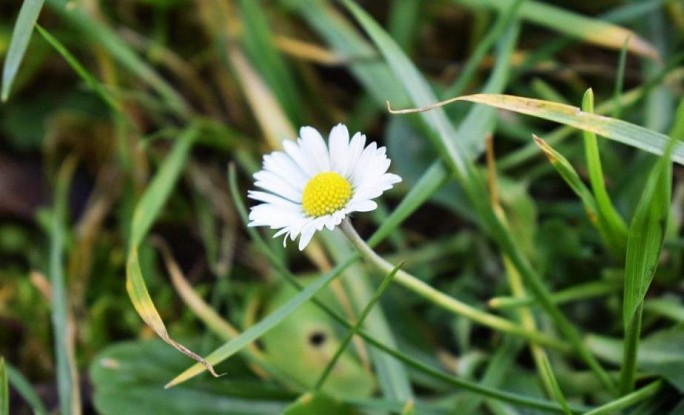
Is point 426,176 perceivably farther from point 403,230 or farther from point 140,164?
point 140,164

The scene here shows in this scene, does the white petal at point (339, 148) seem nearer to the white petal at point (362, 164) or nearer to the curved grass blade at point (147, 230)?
the white petal at point (362, 164)

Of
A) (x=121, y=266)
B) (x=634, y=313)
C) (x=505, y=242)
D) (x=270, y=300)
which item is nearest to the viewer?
(x=634, y=313)

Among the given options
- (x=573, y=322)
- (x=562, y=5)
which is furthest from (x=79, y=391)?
(x=562, y=5)

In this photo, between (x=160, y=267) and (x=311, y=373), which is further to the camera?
(x=160, y=267)

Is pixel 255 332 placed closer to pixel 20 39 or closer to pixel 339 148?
pixel 339 148

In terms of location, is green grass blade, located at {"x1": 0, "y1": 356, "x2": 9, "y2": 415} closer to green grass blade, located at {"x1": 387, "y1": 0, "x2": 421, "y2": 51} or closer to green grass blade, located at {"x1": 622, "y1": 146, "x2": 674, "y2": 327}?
green grass blade, located at {"x1": 622, "y1": 146, "x2": 674, "y2": 327}

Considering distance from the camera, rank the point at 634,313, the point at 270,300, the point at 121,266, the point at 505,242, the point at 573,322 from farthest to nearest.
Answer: the point at 121,266
the point at 270,300
the point at 573,322
the point at 505,242
the point at 634,313

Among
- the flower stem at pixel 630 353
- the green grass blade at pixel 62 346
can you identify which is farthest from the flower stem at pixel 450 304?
the green grass blade at pixel 62 346

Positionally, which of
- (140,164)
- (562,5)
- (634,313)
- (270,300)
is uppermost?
(562,5)
